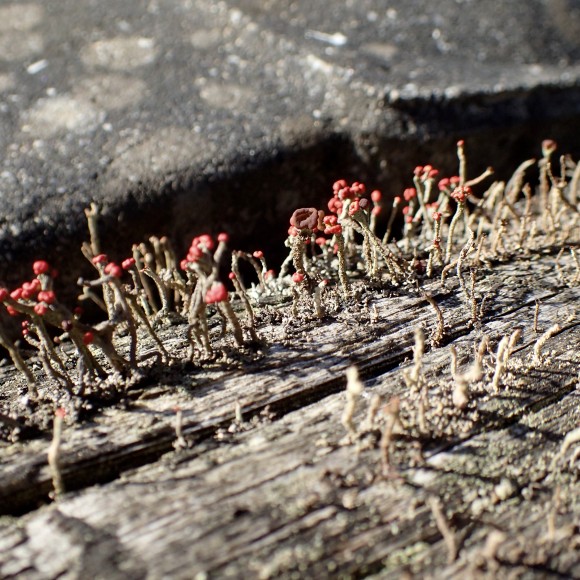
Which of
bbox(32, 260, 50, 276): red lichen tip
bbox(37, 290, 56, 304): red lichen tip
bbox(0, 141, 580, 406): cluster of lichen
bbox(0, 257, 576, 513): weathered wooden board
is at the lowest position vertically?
bbox(0, 257, 576, 513): weathered wooden board

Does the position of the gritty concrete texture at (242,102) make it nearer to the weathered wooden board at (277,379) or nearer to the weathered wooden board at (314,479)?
the weathered wooden board at (277,379)

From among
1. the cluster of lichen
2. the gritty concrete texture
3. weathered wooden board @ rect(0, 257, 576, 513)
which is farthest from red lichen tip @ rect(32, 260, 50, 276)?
the gritty concrete texture

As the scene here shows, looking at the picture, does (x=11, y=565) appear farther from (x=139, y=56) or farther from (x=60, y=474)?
(x=139, y=56)

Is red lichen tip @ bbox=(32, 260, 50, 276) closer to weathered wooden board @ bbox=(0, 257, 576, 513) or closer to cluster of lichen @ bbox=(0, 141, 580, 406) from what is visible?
cluster of lichen @ bbox=(0, 141, 580, 406)

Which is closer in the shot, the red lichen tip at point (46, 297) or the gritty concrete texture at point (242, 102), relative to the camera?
the red lichen tip at point (46, 297)

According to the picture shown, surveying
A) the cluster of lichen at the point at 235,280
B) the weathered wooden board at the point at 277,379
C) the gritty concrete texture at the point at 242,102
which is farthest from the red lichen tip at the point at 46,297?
the gritty concrete texture at the point at 242,102

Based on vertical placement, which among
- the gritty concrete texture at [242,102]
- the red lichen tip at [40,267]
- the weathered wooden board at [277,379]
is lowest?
the weathered wooden board at [277,379]

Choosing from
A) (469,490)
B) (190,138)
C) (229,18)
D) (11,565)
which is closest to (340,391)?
(469,490)
